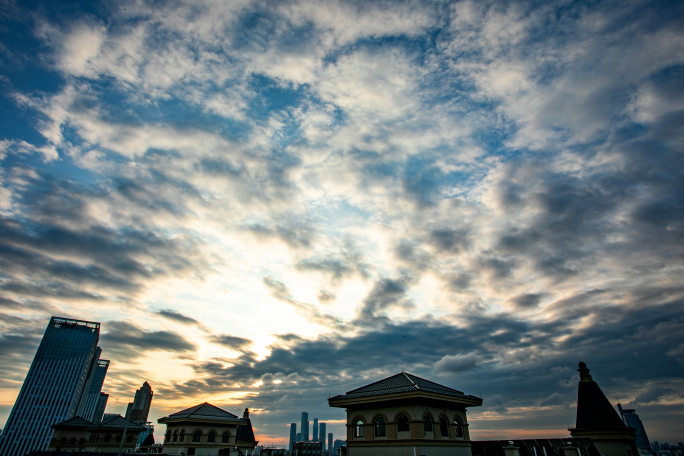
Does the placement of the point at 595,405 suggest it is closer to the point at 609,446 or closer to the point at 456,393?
the point at 609,446

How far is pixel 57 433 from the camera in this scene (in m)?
58.5

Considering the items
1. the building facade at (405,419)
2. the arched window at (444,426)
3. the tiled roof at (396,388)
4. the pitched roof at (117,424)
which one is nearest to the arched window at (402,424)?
the building facade at (405,419)

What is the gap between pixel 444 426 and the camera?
3070cm

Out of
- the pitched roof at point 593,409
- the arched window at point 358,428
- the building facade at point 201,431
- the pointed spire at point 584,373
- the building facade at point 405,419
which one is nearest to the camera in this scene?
the building facade at point 405,419

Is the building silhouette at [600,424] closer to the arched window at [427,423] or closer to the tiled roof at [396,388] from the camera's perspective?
the tiled roof at [396,388]

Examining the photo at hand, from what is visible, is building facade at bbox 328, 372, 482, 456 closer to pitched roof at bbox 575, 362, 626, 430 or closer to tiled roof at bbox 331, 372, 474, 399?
tiled roof at bbox 331, 372, 474, 399

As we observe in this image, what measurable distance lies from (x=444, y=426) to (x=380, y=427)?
5486 mm

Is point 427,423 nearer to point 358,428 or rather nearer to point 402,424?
point 402,424

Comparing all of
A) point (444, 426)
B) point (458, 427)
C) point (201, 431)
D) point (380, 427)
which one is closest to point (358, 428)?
point (380, 427)

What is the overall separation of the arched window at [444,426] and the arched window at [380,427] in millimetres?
4669

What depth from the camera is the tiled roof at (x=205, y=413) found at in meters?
46.5

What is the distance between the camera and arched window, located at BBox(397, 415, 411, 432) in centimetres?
2892

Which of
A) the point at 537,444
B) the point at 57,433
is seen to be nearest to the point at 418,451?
the point at 537,444

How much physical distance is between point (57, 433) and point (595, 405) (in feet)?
251
